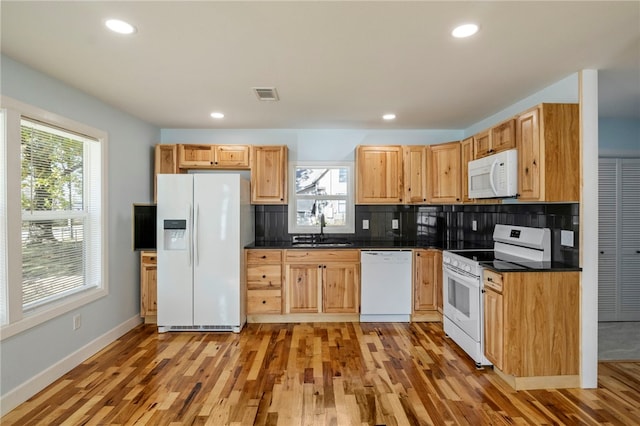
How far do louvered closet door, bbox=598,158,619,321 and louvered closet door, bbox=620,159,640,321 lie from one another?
84 mm

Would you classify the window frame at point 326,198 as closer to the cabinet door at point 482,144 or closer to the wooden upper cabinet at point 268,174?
the wooden upper cabinet at point 268,174

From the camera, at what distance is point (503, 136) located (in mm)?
3045

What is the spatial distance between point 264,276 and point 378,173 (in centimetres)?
190

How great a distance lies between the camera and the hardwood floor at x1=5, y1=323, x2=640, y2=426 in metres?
2.21

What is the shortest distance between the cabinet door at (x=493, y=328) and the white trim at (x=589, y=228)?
595mm

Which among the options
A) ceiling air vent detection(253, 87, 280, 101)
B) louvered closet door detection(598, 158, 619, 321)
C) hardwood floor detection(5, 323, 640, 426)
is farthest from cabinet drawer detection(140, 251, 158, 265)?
louvered closet door detection(598, 158, 619, 321)

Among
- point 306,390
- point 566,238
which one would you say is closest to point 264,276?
point 306,390

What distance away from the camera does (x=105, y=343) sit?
11.0 feet

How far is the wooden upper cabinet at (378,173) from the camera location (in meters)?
4.30

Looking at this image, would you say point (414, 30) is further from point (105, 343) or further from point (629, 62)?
point (105, 343)

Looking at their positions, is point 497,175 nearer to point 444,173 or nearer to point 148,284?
point 444,173

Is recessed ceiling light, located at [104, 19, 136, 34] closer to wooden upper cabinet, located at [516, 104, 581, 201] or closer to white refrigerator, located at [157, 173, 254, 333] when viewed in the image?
white refrigerator, located at [157, 173, 254, 333]

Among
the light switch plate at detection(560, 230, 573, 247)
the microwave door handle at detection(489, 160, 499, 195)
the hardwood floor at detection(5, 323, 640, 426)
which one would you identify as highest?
the microwave door handle at detection(489, 160, 499, 195)

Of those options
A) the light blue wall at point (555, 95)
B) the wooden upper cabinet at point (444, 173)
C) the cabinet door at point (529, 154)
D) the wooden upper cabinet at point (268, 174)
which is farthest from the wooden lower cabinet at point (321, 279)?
the light blue wall at point (555, 95)
